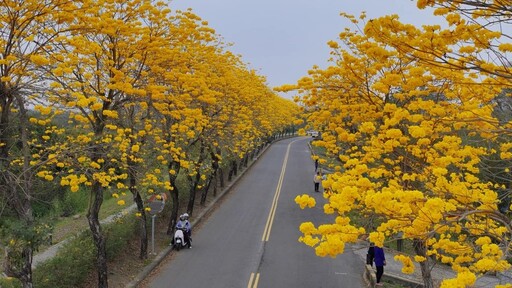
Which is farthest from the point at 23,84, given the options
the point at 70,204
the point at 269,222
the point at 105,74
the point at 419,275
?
the point at 70,204

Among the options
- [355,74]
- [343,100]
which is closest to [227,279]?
[343,100]

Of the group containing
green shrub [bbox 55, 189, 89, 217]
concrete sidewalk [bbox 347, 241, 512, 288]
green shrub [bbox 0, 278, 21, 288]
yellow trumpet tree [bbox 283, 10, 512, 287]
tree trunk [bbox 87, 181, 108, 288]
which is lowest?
concrete sidewalk [bbox 347, 241, 512, 288]

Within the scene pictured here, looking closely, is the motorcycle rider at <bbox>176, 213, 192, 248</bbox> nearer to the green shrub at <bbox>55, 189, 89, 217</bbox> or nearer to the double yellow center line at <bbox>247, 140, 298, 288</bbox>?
Result: the double yellow center line at <bbox>247, 140, 298, 288</bbox>

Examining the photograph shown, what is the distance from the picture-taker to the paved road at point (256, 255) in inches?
493

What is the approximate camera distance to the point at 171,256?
14977mm

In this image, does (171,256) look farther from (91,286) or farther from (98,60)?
(98,60)

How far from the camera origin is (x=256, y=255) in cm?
1486

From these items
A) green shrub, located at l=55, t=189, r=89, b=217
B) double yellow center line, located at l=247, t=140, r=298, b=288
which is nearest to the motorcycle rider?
double yellow center line, located at l=247, t=140, r=298, b=288

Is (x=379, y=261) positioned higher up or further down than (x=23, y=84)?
further down

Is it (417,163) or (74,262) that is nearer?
(417,163)

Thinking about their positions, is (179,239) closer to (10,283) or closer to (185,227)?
(185,227)

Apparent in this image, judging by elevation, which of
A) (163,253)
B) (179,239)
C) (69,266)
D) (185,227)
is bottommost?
(163,253)

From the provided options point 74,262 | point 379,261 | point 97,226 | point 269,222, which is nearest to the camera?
point 97,226

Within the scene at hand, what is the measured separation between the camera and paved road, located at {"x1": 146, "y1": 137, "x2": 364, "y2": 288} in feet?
41.1
